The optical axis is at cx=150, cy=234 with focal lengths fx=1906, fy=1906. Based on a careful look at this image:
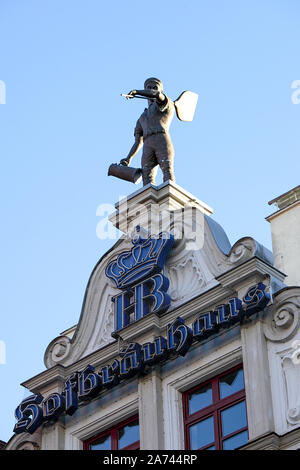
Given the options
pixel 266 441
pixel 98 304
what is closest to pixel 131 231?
pixel 98 304

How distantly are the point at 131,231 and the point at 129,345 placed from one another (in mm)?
3053

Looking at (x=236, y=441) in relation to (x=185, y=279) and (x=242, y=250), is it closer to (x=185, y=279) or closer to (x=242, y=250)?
(x=242, y=250)

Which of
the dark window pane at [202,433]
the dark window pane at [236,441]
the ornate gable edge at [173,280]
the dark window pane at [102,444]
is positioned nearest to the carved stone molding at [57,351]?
the ornate gable edge at [173,280]

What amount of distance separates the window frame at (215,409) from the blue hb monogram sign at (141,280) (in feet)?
6.46

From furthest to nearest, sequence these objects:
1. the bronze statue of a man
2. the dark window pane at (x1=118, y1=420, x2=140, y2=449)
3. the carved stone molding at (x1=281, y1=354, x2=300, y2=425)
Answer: the bronze statue of a man
the dark window pane at (x1=118, y1=420, x2=140, y2=449)
the carved stone molding at (x1=281, y1=354, x2=300, y2=425)

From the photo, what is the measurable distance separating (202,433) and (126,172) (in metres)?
7.26

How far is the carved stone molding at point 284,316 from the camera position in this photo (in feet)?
116

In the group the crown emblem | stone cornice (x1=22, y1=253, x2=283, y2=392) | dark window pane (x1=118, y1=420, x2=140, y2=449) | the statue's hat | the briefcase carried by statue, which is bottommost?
dark window pane (x1=118, y1=420, x2=140, y2=449)

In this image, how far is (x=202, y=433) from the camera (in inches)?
1414

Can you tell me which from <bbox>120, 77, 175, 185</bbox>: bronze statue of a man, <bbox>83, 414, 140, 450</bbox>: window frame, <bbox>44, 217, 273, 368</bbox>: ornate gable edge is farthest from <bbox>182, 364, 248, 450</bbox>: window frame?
<bbox>120, 77, 175, 185</bbox>: bronze statue of a man

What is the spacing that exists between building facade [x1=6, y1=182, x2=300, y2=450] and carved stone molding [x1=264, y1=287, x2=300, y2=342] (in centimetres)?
2

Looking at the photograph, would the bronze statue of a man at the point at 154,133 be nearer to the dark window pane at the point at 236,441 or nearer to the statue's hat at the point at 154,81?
the statue's hat at the point at 154,81

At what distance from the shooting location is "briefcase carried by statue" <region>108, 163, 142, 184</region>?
40.7 m

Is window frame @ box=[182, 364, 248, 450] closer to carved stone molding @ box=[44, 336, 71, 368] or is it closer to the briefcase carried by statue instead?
carved stone molding @ box=[44, 336, 71, 368]
